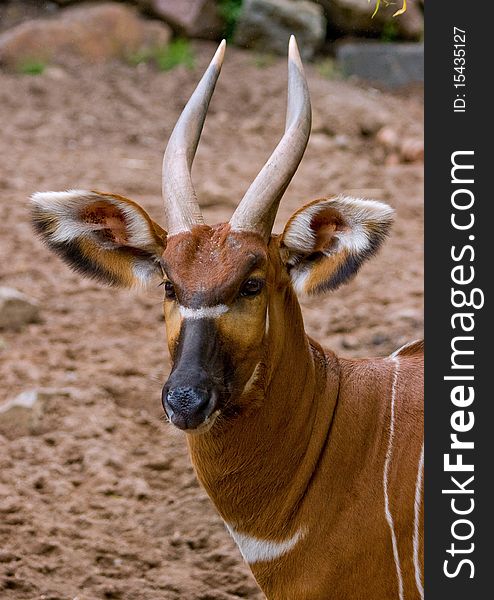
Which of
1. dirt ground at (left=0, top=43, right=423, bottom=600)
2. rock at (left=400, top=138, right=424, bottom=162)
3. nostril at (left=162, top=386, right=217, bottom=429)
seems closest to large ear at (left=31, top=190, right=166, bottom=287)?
nostril at (left=162, top=386, right=217, bottom=429)

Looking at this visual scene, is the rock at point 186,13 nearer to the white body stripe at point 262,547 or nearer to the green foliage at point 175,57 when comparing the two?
the green foliage at point 175,57

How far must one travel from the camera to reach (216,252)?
347 centimetres

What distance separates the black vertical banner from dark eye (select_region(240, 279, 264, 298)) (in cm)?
57

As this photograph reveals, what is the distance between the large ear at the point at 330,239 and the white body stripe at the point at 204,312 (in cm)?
44

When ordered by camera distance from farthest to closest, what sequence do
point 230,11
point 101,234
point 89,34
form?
1. point 230,11
2. point 89,34
3. point 101,234

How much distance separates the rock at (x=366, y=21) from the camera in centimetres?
1305

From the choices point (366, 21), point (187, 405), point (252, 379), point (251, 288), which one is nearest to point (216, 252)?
point (251, 288)

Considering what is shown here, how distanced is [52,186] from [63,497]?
441 cm

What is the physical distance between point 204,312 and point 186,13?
9.99 m

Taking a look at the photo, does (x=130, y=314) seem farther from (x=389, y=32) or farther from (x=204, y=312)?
(x=389, y=32)

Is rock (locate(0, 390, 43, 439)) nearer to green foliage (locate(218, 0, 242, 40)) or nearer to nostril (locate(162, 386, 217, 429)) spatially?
nostril (locate(162, 386, 217, 429))

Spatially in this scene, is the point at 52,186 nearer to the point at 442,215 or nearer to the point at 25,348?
the point at 25,348

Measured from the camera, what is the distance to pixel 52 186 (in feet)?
29.4

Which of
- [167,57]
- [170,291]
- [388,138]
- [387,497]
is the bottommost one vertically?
[387,497]
